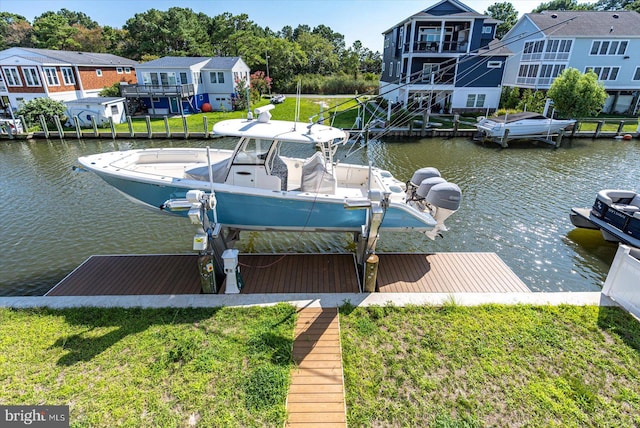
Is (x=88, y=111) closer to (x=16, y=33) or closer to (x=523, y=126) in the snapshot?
(x=523, y=126)

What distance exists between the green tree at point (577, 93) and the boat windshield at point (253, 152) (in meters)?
21.4

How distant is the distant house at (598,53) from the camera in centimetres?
2531

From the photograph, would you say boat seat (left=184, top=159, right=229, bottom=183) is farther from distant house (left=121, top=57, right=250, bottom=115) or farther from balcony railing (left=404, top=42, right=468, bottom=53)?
balcony railing (left=404, top=42, right=468, bottom=53)

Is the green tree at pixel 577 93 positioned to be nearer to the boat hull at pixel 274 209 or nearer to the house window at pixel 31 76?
the boat hull at pixel 274 209

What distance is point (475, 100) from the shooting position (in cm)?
2642

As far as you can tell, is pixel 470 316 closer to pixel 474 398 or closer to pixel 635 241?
pixel 474 398

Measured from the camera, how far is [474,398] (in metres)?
4.12

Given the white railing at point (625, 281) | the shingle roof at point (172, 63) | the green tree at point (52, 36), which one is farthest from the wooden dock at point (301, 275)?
the green tree at point (52, 36)

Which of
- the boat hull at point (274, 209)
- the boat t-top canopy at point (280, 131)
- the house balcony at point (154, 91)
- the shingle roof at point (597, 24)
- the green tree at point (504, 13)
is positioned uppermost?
the green tree at point (504, 13)

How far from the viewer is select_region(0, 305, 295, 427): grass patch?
12.8 ft

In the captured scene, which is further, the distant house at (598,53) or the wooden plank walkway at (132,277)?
the distant house at (598,53)

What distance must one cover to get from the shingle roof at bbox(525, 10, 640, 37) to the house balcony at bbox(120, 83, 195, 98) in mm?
27860

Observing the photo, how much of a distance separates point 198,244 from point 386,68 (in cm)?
3334

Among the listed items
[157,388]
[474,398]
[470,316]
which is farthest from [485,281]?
[157,388]
